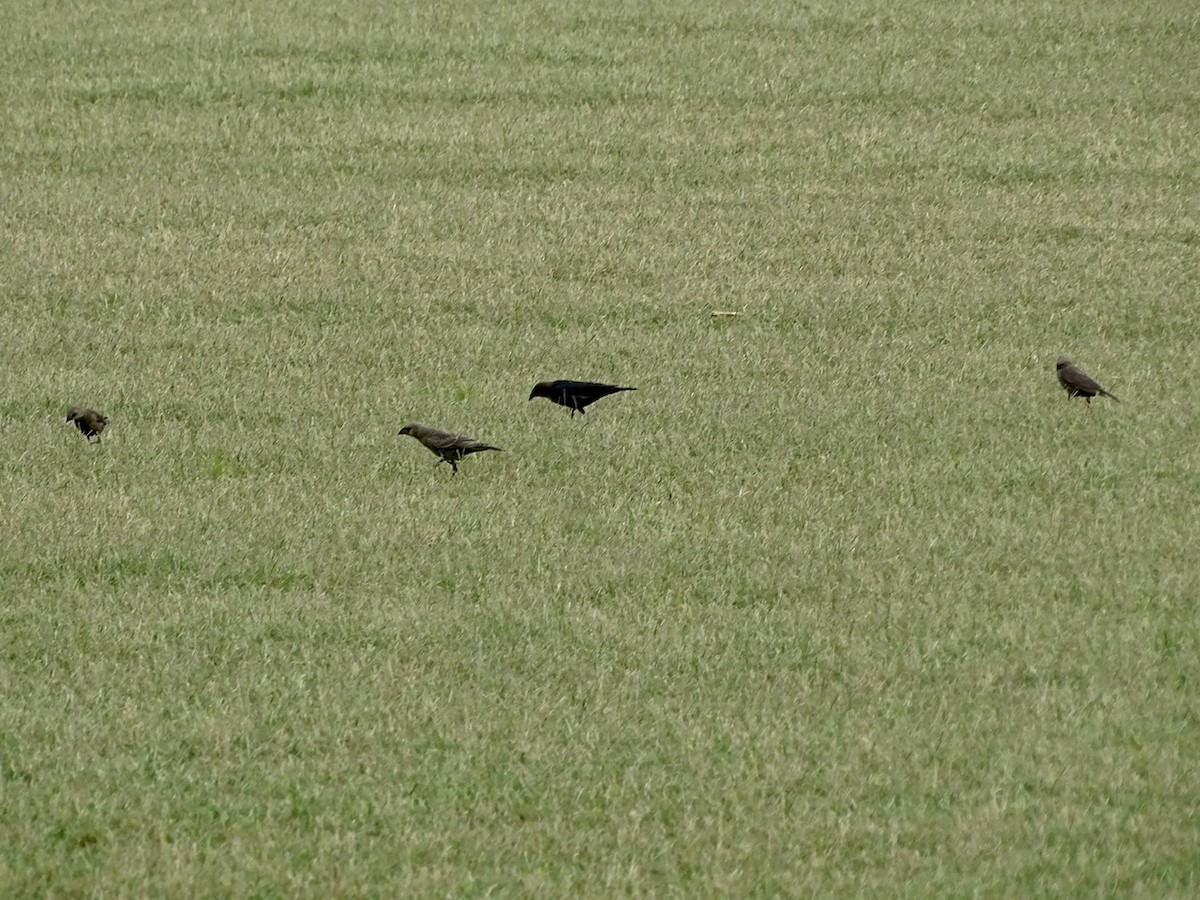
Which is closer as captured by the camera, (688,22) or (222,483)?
(222,483)

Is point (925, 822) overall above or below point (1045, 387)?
above

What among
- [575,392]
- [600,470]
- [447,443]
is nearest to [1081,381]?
[575,392]

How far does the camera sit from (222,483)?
1095cm

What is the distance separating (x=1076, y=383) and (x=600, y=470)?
3.63m

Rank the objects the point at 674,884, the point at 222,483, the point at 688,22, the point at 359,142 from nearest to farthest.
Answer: the point at 674,884 → the point at 222,483 → the point at 359,142 → the point at 688,22

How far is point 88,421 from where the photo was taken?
11.7m

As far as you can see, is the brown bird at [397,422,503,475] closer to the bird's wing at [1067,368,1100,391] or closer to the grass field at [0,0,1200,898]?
the grass field at [0,0,1200,898]

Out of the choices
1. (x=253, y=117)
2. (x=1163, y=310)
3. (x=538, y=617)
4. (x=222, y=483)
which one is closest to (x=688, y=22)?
(x=253, y=117)

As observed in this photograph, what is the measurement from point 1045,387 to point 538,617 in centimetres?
578

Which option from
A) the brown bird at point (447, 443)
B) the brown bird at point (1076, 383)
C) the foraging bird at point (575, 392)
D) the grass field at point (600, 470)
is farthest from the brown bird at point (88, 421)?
the brown bird at point (1076, 383)

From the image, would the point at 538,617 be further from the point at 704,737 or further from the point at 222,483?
the point at 222,483

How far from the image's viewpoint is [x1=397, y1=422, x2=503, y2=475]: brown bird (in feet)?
35.9

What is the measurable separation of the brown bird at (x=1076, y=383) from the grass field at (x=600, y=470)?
0.17m

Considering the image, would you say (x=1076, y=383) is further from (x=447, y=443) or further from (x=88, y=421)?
(x=88, y=421)
